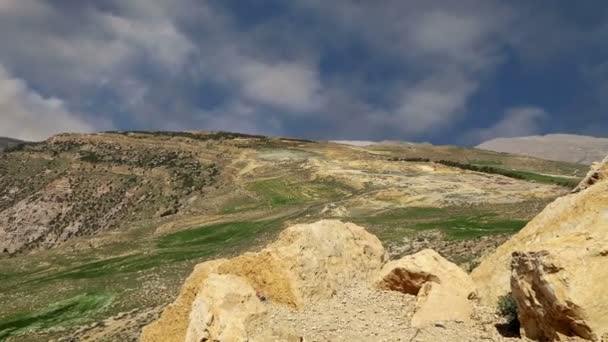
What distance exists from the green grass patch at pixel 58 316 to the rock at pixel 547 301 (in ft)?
139

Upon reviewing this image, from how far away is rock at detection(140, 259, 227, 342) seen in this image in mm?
16156

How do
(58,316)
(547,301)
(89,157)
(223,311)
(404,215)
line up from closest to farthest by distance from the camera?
(547,301)
(223,311)
(58,316)
(404,215)
(89,157)

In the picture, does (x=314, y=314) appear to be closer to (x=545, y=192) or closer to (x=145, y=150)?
(x=545, y=192)

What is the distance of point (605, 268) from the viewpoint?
10.2 m

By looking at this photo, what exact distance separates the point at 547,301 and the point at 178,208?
11696cm

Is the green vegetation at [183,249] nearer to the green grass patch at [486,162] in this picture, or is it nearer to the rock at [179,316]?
the rock at [179,316]

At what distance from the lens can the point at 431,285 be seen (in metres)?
15.0

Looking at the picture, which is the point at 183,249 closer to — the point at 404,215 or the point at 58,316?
the point at 58,316

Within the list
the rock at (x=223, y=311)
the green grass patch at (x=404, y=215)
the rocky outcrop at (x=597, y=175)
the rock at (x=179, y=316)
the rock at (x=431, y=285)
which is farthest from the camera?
the green grass patch at (x=404, y=215)

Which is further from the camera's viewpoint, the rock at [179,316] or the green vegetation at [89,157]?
the green vegetation at [89,157]

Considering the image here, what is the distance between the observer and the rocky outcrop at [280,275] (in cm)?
1356

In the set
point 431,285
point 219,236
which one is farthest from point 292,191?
point 431,285

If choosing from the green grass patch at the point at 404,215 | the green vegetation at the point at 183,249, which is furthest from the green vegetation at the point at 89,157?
the green grass patch at the point at 404,215

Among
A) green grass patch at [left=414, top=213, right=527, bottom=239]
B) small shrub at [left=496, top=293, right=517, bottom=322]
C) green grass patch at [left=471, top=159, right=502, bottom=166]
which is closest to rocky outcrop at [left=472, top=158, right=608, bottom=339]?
small shrub at [left=496, top=293, right=517, bottom=322]
